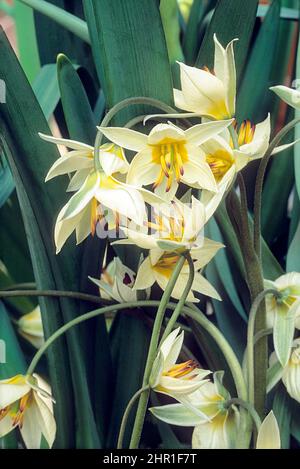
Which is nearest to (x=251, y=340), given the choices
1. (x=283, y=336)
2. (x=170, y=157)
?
(x=283, y=336)

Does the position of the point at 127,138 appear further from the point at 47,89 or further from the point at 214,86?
the point at 47,89

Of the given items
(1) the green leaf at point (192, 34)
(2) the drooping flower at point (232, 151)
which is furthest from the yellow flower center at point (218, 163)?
(1) the green leaf at point (192, 34)

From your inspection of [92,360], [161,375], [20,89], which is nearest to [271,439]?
[161,375]

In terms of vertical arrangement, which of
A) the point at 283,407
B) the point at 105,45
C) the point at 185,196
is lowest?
the point at 283,407

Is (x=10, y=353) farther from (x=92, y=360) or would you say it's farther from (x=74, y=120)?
(x=74, y=120)

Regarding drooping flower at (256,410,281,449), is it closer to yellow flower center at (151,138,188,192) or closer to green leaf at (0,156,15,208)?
yellow flower center at (151,138,188,192)
